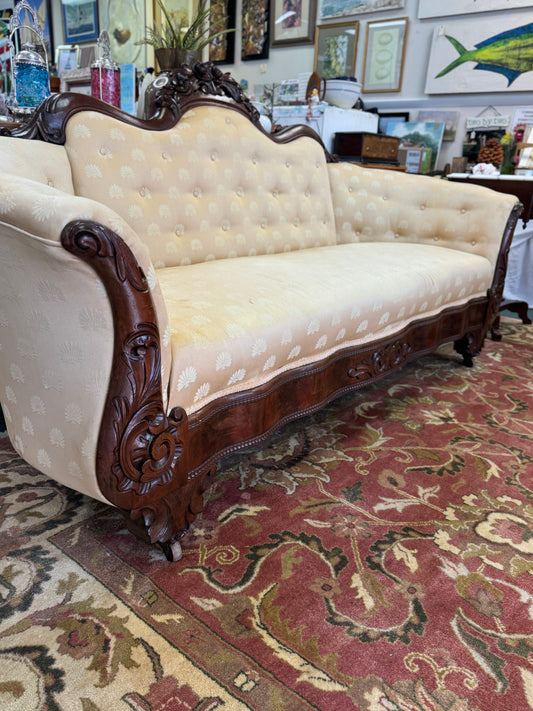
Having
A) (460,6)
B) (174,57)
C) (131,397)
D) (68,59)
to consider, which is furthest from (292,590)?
(460,6)

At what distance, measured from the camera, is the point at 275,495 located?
1.38m

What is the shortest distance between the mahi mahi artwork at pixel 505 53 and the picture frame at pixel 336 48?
2.36ft

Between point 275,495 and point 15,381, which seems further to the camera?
point 275,495

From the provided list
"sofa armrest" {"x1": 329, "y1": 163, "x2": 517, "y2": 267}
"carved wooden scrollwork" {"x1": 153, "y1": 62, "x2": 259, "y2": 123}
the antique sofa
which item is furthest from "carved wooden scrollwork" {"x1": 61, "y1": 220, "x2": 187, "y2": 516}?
"sofa armrest" {"x1": 329, "y1": 163, "x2": 517, "y2": 267}

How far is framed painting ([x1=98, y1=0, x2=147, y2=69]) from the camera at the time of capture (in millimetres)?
5145

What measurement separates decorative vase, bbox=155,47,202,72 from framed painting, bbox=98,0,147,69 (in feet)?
12.1

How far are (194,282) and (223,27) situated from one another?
161 inches

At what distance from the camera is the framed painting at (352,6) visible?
144 inches

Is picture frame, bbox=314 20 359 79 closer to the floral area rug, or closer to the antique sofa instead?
the antique sofa

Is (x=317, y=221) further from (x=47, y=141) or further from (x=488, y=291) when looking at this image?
(x=47, y=141)

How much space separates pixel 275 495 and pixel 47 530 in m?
0.57

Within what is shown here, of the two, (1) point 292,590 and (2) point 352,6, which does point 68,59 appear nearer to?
(2) point 352,6

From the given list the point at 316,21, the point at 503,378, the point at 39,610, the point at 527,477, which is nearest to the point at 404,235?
the point at 503,378

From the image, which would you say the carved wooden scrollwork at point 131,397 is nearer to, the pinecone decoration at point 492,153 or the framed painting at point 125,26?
the pinecone decoration at point 492,153
